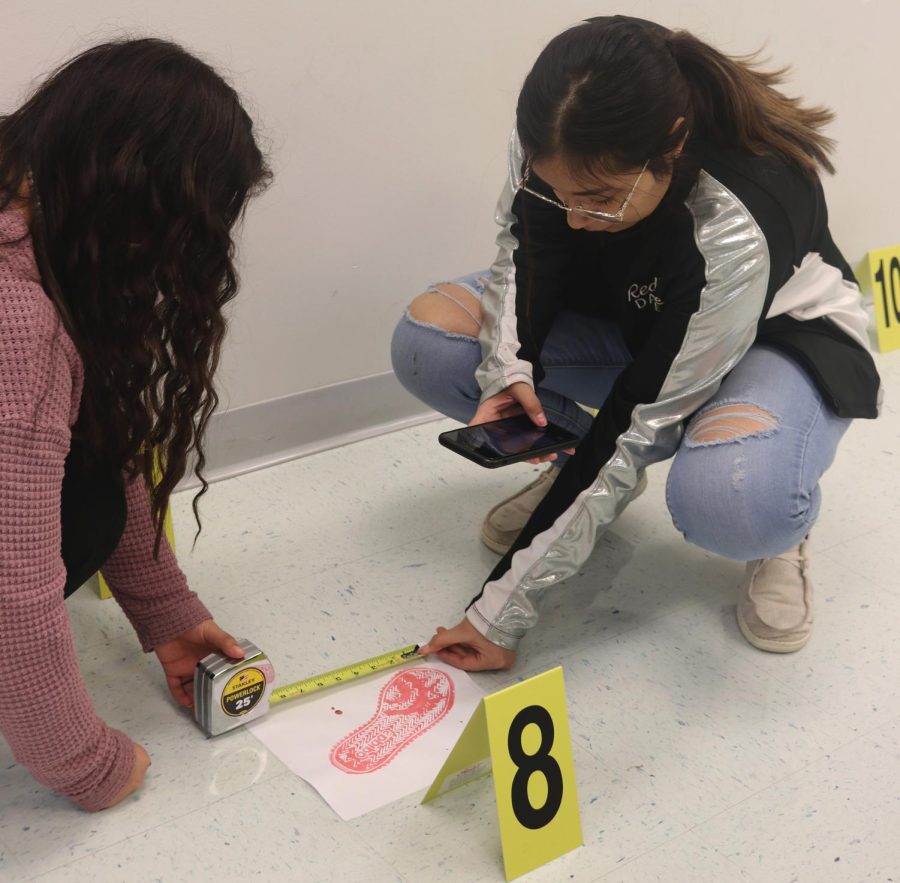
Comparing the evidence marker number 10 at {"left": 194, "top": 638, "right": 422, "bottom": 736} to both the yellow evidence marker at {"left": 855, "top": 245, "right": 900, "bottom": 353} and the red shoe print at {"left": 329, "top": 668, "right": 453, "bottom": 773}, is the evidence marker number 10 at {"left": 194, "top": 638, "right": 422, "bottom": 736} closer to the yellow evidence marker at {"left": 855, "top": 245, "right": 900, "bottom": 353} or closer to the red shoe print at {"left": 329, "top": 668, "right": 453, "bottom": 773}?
the red shoe print at {"left": 329, "top": 668, "right": 453, "bottom": 773}

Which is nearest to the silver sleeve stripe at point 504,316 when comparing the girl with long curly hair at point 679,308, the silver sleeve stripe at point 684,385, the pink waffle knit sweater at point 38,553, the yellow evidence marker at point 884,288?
the girl with long curly hair at point 679,308

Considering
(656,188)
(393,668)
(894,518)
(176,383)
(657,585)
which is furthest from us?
(894,518)

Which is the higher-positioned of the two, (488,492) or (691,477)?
(691,477)

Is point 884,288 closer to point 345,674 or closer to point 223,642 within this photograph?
point 345,674

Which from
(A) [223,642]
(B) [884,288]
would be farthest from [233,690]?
(B) [884,288]

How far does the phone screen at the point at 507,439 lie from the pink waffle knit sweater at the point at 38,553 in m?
0.52

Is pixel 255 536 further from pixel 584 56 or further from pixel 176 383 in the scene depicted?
pixel 584 56

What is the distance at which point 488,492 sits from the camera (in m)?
1.85

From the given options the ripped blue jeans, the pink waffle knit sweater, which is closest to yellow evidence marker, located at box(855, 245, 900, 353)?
the ripped blue jeans

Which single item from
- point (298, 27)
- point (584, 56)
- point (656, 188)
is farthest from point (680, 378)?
point (298, 27)

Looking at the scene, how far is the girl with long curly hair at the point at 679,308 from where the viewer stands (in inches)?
47.3

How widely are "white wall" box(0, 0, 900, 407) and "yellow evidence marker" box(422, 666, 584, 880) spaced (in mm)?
910

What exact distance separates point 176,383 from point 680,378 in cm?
59

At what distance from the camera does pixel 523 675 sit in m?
1.42
